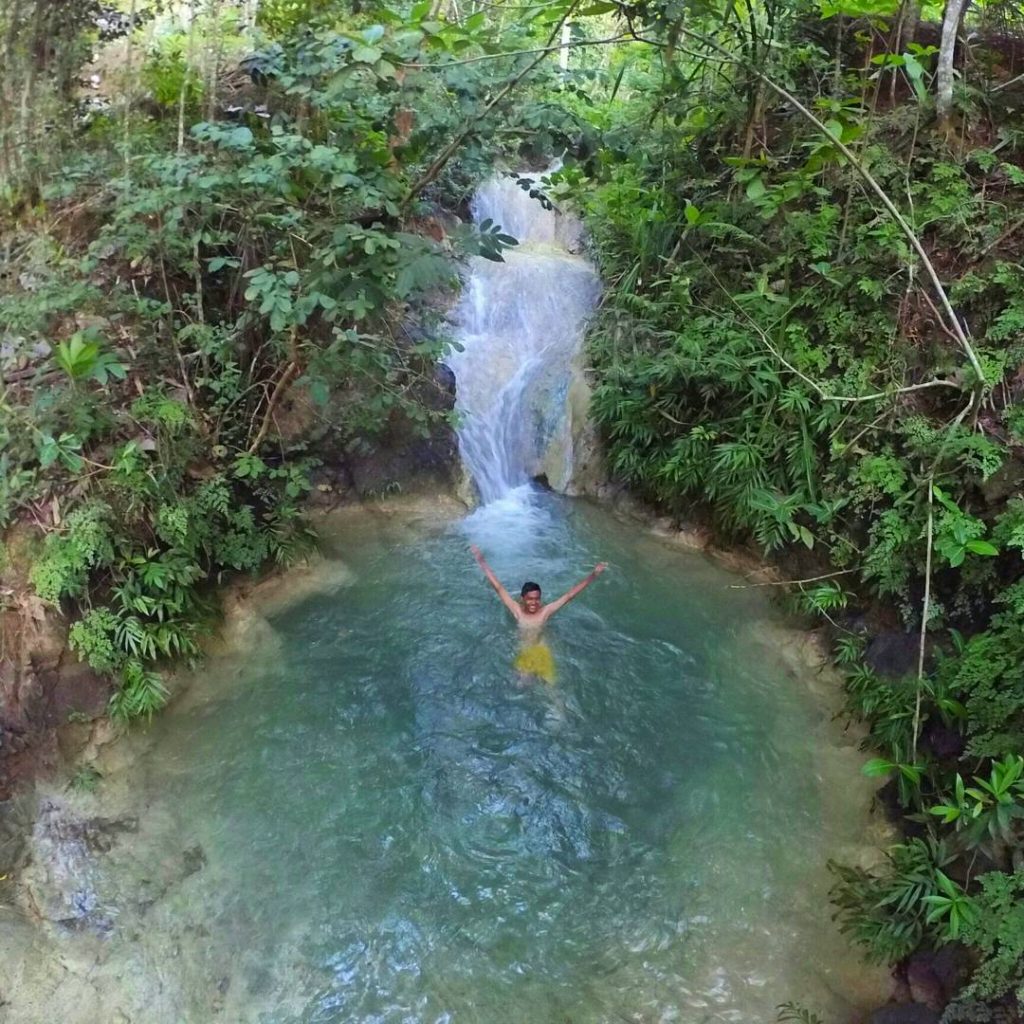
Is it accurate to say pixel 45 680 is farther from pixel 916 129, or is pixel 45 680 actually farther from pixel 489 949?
pixel 916 129

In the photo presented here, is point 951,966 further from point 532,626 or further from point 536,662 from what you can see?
point 532,626

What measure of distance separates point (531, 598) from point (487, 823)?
66.1 inches

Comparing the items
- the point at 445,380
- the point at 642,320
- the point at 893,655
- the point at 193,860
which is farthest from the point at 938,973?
the point at 445,380

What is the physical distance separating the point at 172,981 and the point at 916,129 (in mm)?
8152

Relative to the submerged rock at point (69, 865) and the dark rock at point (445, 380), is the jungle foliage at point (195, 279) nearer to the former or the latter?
the submerged rock at point (69, 865)

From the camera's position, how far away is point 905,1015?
3424 mm

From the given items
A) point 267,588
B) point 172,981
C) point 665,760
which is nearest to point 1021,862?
point 665,760

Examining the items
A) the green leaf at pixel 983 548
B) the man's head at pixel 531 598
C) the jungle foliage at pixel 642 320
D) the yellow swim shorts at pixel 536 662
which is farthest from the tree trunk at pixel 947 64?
the yellow swim shorts at pixel 536 662

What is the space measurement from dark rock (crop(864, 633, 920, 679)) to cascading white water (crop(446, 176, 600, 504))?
4337 mm

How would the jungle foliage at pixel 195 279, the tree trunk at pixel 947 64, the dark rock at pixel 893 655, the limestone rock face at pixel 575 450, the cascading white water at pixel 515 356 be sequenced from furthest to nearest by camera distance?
1. the cascading white water at pixel 515 356
2. the limestone rock face at pixel 575 450
3. the tree trunk at pixel 947 64
4. the dark rock at pixel 893 655
5. the jungle foliage at pixel 195 279

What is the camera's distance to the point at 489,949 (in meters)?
3.84

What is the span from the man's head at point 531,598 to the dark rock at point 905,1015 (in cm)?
313

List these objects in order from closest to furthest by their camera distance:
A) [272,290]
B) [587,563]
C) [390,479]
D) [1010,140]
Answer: [272,290] → [1010,140] → [587,563] → [390,479]

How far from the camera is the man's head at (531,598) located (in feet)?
18.1
